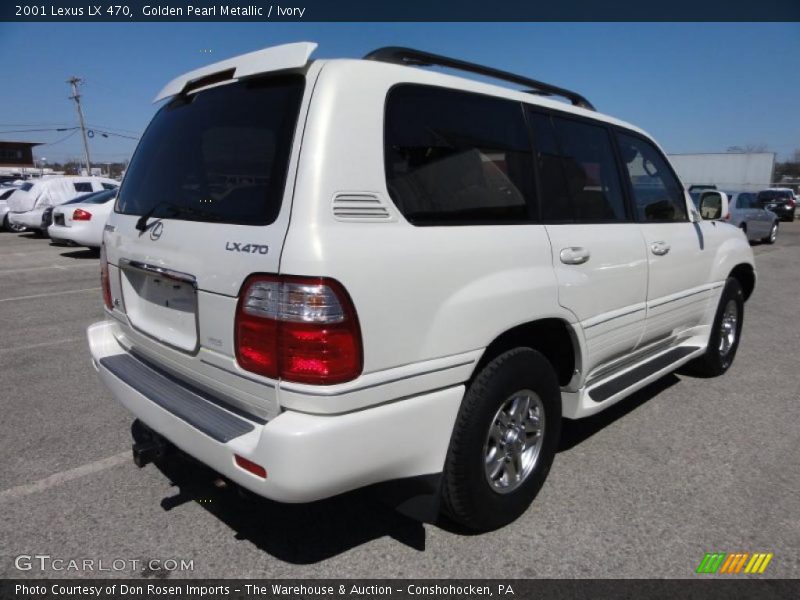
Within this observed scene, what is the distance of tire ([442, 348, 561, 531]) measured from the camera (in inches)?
90.5

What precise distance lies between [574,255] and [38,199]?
56.3 ft

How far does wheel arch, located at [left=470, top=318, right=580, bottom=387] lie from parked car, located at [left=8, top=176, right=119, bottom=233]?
16067mm

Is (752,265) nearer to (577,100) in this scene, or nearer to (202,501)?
(577,100)

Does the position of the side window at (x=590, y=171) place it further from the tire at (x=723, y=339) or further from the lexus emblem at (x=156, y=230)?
the lexus emblem at (x=156, y=230)

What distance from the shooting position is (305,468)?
6.07 ft

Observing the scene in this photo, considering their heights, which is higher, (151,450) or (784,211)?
(784,211)

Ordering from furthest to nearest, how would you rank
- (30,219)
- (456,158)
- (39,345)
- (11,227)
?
(11,227), (30,219), (39,345), (456,158)

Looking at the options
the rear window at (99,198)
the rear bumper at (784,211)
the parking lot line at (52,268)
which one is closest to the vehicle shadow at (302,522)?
the parking lot line at (52,268)

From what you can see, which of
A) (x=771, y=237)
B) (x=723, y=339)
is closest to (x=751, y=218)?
(x=771, y=237)

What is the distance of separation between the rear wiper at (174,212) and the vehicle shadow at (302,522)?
1.06 meters

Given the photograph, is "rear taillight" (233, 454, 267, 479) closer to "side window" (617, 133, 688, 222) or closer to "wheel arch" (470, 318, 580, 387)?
"wheel arch" (470, 318, 580, 387)

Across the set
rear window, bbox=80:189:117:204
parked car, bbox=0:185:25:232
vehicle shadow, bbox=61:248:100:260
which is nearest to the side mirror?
vehicle shadow, bbox=61:248:100:260

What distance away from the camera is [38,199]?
51.7ft

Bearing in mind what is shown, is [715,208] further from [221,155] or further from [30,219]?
[30,219]
